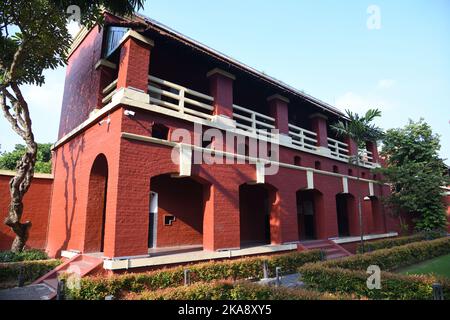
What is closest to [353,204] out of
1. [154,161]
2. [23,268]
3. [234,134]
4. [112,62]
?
[234,134]

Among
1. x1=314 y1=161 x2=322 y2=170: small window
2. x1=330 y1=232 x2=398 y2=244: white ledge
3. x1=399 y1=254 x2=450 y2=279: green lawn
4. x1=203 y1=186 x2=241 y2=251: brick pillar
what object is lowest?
x1=399 y1=254 x2=450 y2=279: green lawn

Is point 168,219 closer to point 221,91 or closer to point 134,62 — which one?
point 221,91

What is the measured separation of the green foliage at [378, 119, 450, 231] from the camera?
18.7 m

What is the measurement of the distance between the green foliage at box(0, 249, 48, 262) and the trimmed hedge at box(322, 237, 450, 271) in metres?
10.6

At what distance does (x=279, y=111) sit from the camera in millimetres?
14484

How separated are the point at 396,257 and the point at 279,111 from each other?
27.0 ft

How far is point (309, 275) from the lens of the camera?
334 inches

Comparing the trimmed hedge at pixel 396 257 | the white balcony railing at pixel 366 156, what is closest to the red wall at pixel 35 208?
the trimmed hedge at pixel 396 257

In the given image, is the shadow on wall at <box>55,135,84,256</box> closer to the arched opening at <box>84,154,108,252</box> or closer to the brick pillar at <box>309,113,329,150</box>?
the arched opening at <box>84,154,108,252</box>

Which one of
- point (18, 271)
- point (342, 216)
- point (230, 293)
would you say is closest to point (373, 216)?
point (342, 216)

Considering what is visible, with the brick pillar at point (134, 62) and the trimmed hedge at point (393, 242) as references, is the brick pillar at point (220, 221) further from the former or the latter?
the trimmed hedge at point (393, 242)

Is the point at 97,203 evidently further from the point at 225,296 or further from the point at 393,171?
the point at 393,171

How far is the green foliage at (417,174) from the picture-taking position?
1869cm

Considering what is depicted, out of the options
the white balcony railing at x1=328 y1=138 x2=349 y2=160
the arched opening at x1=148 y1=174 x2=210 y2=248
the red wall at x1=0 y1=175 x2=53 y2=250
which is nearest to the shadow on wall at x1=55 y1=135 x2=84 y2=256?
the red wall at x1=0 y1=175 x2=53 y2=250
